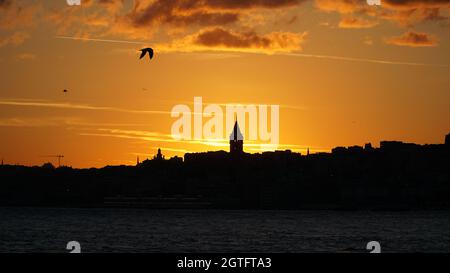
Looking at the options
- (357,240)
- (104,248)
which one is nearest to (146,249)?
(104,248)

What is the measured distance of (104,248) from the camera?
73000mm
